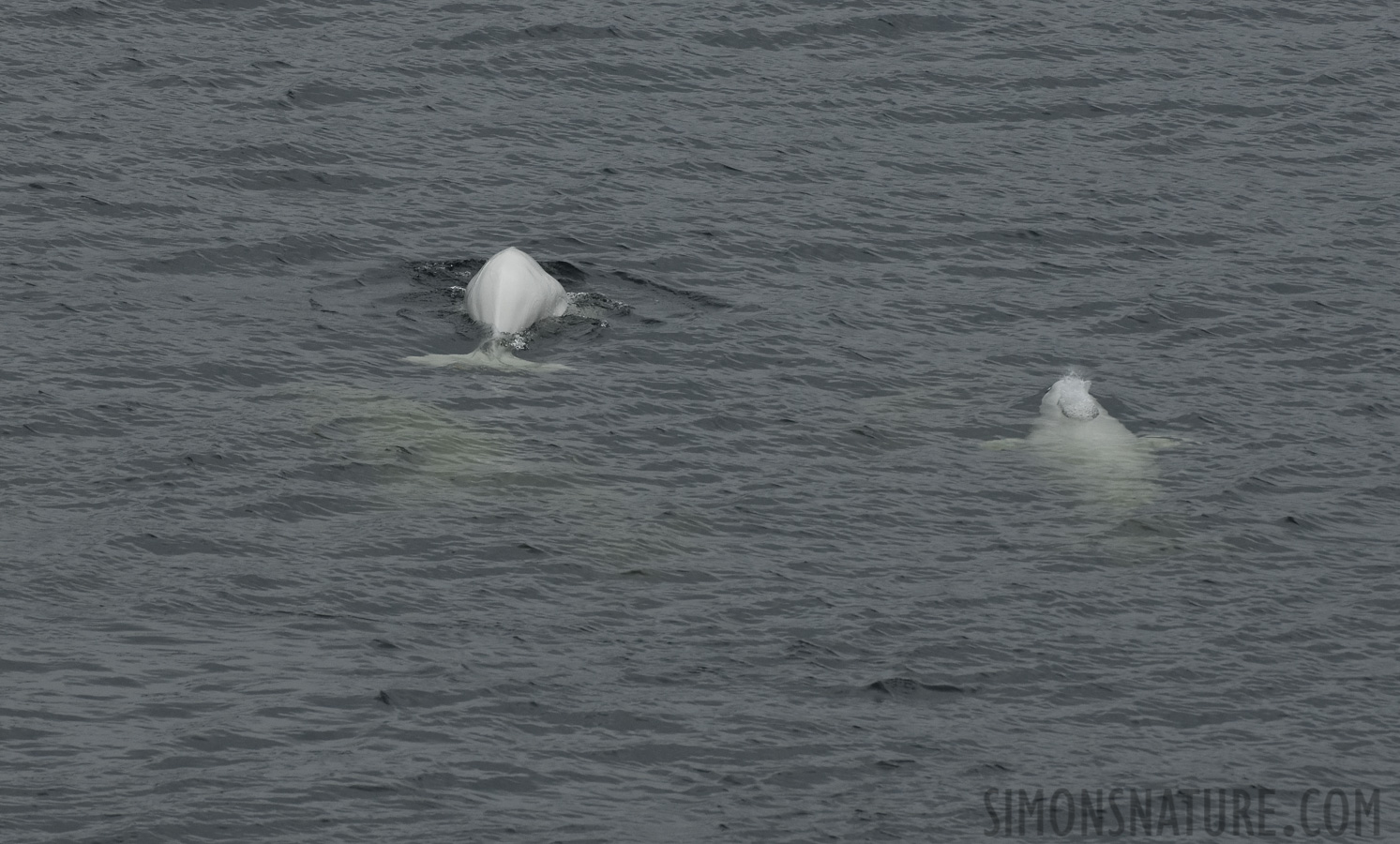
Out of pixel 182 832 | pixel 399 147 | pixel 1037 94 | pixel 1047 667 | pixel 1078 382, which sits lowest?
pixel 182 832

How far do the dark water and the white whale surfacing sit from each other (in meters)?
0.54

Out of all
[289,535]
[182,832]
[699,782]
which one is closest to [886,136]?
[289,535]

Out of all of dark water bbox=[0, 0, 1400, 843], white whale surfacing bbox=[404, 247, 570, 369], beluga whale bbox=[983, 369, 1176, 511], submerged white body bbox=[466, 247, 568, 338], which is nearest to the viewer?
dark water bbox=[0, 0, 1400, 843]

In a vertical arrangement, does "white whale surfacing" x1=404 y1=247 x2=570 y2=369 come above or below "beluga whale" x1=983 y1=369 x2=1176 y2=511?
above

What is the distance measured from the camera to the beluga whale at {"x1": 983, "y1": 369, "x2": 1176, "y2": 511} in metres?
33.2

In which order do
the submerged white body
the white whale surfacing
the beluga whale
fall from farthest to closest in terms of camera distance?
the submerged white body → the white whale surfacing → the beluga whale

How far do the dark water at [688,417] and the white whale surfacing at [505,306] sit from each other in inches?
21.4

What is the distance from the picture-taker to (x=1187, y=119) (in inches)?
1877

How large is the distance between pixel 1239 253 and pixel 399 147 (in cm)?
1756

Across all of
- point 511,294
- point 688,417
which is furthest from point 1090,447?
point 511,294

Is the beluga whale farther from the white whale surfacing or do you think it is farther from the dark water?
the white whale surfacing

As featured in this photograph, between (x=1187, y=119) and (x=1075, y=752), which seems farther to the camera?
(x=1187, y=119)

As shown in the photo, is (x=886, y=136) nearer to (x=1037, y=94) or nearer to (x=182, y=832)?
(x=1037, y=94)

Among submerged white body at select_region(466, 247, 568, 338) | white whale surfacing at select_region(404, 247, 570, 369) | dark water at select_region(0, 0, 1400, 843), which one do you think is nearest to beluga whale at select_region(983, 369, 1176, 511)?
dark water at select_region(0, 0, 1400, 843)
